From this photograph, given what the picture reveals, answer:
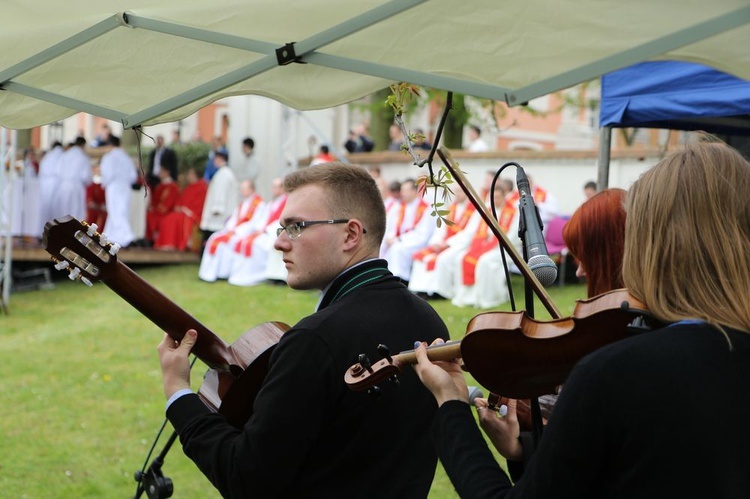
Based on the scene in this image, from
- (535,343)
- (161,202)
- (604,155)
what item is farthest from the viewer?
(161,202)

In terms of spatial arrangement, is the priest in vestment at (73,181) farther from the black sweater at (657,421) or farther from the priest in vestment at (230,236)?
the black sweater at (657,421)

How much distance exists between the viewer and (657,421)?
170 cm

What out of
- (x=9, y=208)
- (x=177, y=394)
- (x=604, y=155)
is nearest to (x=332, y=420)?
(x=177, y=394)

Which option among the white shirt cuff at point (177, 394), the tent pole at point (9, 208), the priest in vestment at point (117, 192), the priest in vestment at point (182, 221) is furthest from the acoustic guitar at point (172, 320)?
the priest in vestment at point (182, 221)

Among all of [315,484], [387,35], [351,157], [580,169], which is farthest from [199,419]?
[351,157]

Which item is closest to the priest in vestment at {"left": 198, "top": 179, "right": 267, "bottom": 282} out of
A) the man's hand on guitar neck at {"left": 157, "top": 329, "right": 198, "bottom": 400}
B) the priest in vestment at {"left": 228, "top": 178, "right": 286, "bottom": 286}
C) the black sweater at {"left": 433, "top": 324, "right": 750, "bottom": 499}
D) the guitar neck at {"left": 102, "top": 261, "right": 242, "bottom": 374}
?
the priest in vestment at {"left": 228, "top": 178, "right": 286, "bottom": 286}

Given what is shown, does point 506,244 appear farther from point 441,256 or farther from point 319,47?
point 441,256

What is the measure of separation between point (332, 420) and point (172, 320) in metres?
0.76

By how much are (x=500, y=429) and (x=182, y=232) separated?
623 inches

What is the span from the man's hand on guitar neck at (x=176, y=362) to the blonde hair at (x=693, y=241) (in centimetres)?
147

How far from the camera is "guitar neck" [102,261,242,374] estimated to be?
3.06 meters

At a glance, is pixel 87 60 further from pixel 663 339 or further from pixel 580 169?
pixel 580 169

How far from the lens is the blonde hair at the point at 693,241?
1.79 m

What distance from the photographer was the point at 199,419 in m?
2.69
